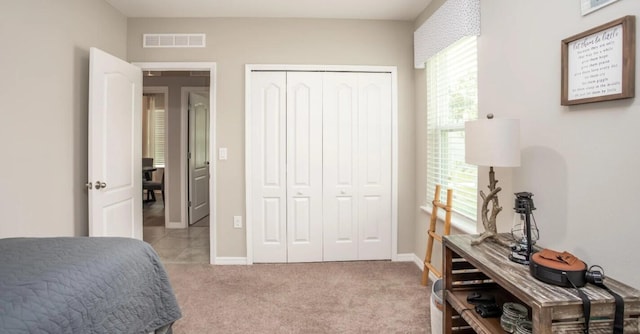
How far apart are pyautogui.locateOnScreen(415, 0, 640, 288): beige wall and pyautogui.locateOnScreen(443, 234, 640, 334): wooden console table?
0.21 m

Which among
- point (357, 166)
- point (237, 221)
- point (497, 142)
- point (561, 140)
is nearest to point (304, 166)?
point (357, 166)

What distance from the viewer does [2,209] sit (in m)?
1.95

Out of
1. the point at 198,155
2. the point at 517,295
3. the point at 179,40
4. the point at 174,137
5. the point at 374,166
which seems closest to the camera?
the point at 517,295

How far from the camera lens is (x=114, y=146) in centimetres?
277

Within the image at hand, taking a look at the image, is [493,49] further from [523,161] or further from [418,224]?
[418,224]

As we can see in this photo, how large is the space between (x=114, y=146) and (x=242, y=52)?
1467mm

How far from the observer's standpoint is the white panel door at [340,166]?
333 cm

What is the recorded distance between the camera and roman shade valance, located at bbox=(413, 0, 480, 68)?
7.29 feet

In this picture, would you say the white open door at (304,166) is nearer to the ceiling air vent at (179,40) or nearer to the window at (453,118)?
the ceiling air vent at (179,40)

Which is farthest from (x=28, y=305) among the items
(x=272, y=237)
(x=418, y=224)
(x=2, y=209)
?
(x=418, y=224)

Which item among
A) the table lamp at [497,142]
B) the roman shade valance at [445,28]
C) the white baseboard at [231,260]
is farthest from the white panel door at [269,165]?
the table lamp at [497,142]

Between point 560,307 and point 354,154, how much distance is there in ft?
7.86

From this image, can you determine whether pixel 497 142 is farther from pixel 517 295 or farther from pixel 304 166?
pixel 304 166

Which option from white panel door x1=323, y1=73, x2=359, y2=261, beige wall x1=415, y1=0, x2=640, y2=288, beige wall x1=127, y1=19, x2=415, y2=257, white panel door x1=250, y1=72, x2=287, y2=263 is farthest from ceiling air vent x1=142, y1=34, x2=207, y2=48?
beige wall x1=415, y1=0, x2=640, y2=288
